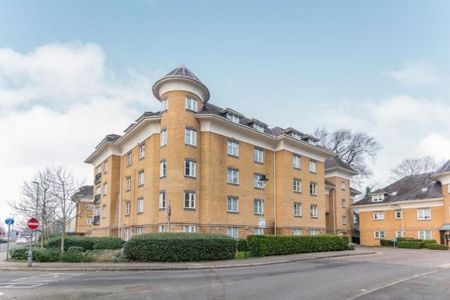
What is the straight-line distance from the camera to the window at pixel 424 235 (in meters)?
43.7

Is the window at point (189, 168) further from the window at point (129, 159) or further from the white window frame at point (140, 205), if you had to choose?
the window at point (129, 159)

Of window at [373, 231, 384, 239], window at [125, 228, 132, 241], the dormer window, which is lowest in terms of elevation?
window at [373, 231, 384, 239]

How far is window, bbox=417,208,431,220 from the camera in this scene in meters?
44.2

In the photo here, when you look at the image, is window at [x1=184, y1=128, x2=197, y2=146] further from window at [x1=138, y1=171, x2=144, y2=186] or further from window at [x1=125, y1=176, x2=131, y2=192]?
window at [x1=125, y1=176, x2=131, y2=192]

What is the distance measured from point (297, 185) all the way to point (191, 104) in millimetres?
14125

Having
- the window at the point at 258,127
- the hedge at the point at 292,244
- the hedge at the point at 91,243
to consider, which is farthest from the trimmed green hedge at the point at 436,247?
the hedge at the point at 91,243

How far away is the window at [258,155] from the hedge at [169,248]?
561 inches

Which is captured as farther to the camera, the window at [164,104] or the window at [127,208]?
the window at [127,208]

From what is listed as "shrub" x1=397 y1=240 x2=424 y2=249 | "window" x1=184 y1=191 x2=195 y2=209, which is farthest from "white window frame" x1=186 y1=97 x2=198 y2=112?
"shrub" x1=397 y1=240 x2=424 y2=249

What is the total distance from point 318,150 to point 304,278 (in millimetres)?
27161

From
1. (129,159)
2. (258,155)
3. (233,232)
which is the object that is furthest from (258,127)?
(129,159)

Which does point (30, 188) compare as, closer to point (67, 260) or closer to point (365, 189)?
point (67, 260)

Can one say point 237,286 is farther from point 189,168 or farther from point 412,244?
point 412,244

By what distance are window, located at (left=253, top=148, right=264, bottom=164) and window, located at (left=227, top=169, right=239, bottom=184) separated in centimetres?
297
